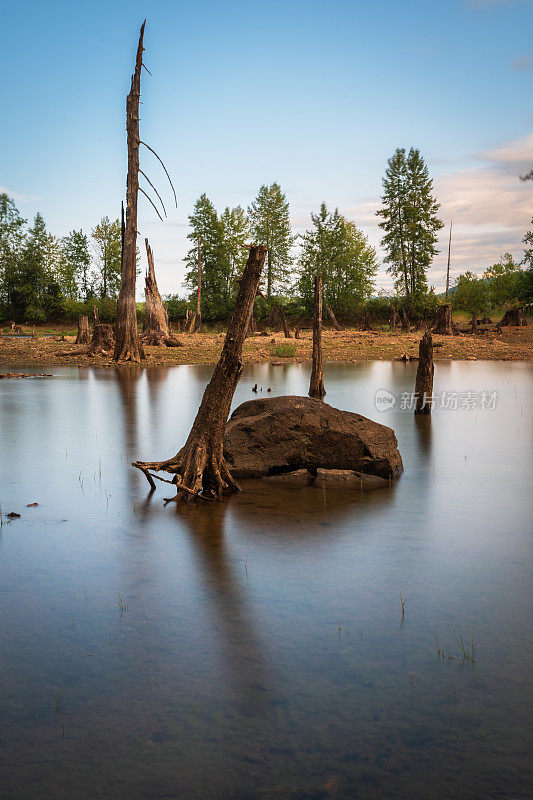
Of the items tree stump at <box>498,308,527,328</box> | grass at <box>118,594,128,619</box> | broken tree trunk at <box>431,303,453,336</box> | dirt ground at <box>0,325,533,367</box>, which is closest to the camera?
grass at <box>118,594,128,619</box>

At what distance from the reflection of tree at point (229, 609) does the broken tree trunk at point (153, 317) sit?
106ft

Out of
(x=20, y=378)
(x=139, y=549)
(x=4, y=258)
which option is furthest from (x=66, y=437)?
(x=4, y=258)

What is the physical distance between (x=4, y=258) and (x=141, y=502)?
281 ft

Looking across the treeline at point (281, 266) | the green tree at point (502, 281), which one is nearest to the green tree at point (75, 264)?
the treeline at point (281, 266)

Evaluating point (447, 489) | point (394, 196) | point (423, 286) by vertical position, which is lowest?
point (447, 489)

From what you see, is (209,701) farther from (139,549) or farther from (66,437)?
(66,437)

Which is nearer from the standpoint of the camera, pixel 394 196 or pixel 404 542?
pixel 404 542

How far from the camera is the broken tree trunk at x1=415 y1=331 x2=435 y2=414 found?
18.1 meters

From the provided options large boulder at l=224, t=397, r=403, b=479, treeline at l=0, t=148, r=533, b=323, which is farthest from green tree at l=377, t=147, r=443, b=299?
large boulder at l=224, t=397, r=403, b=479

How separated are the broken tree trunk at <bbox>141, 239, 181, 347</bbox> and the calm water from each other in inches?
1172

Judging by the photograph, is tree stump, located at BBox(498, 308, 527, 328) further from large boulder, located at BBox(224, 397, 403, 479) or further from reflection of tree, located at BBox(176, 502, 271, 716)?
reflection of tree, located at BBox(176, 502, 271, 716)

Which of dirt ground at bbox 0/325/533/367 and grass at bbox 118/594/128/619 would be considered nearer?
grass at bbox 118/594/128/619

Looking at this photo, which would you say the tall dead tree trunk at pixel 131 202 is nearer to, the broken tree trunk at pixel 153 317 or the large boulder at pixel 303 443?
the broken tree trunk at pixel 153 317

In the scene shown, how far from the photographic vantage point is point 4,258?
288ft
